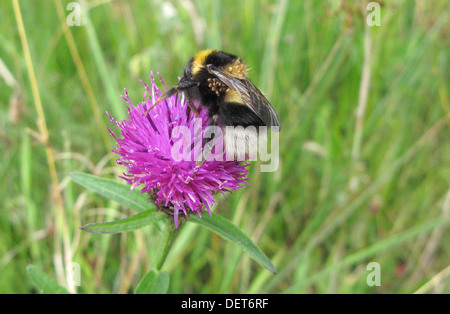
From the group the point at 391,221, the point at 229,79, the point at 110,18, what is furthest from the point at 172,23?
the point at 391,221

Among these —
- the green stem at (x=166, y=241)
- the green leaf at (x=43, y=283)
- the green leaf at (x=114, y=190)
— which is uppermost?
the green leaf at (x=114, y=190)

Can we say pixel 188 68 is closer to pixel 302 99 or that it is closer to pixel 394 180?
pixel 302 99

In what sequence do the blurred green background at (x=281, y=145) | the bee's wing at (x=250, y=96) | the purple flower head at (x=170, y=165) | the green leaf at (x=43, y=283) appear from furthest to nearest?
the blurred green background at (x=281, y=145) < the green leaf at (x=43, y=283) < the purple flower head at (x=170, y=165) < the bee's wing at (x=250, y=96)

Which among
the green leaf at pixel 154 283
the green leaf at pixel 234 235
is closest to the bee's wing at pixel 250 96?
the green leaf at pixel 234 235

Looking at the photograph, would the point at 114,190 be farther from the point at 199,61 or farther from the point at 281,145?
the point at 281,145

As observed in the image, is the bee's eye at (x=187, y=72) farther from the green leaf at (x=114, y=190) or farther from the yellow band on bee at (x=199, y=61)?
the green leaf at (x=114, y=190)

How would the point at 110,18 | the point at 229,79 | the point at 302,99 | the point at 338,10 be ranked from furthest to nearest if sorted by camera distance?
the point at 110,18
the point at 302,99
the point at 338,10
the point at 229,79
